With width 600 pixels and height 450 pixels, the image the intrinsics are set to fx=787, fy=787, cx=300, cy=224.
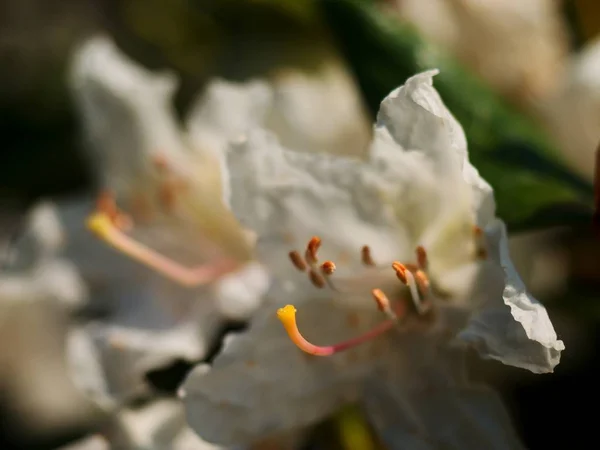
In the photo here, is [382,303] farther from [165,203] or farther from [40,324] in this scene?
[40,324]

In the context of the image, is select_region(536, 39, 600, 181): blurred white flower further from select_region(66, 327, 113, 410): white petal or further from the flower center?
select_region(66, 327, 113, 410): white petal

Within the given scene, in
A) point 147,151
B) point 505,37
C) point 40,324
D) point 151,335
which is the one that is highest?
point 505,37

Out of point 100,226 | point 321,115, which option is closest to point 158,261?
point 100,226

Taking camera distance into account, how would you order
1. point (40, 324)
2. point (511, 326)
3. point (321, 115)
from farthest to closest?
1. point (40, 324)
2. point (321, 115)
3. point (511, 326)

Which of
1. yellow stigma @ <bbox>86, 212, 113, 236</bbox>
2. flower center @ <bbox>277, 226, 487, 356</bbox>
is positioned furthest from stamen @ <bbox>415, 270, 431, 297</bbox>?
yellow stigma @ <bbox>86, 212, 113, 236</bbox>

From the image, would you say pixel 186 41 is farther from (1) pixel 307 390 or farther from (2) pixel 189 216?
(1) pixel 307 390

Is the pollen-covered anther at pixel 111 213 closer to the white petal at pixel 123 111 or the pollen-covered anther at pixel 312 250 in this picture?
the white petal at pixel 123 111
